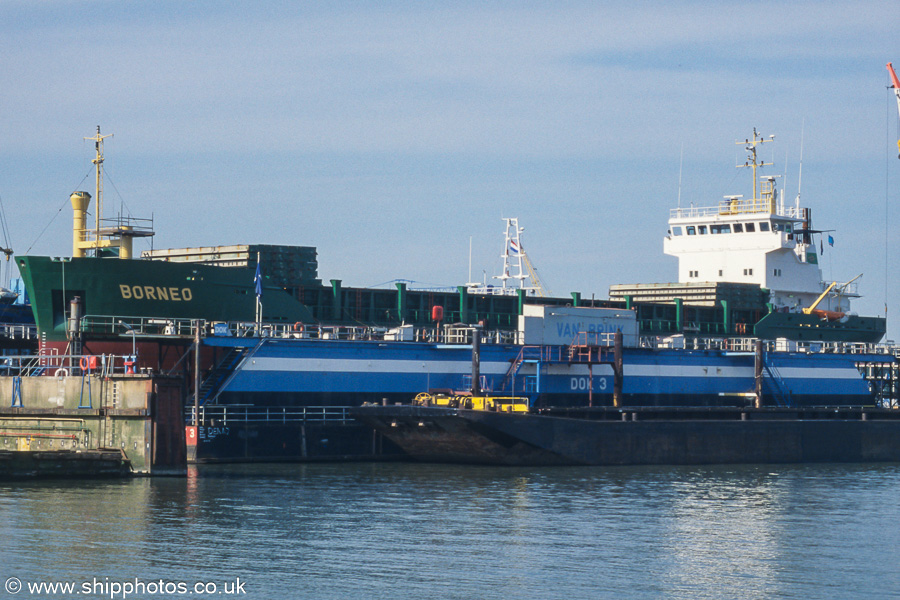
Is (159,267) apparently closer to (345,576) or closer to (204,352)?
(204,352)

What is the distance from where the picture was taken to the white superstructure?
63.4 meters

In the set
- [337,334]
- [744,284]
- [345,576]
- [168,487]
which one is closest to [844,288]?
[744,284]

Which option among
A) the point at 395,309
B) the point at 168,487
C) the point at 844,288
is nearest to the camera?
the point at 168,487

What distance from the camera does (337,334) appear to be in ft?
150

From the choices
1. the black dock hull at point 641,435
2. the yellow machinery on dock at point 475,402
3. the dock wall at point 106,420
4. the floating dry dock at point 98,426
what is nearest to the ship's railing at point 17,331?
the dock wall at point 106,420

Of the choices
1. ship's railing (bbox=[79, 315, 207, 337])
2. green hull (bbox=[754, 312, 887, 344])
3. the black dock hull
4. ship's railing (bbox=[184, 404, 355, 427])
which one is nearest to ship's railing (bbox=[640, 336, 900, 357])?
green hull (bbox=[754, 312, 887, 344])

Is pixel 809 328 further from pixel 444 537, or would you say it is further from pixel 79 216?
pixel 444 537

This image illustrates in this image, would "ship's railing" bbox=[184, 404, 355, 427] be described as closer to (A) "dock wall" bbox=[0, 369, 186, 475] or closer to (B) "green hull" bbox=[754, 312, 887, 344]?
(A) "dock wall" bbox=[0, 369, 186, 475]

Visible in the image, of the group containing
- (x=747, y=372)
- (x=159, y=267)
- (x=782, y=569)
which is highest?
(x=159, y=267)

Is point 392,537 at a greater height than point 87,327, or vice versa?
point 87,327

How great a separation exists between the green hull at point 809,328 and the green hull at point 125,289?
28.8 metres

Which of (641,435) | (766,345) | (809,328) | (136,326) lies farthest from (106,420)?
(809,328)

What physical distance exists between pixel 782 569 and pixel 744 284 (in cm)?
3952

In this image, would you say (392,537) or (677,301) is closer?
(392,537)
